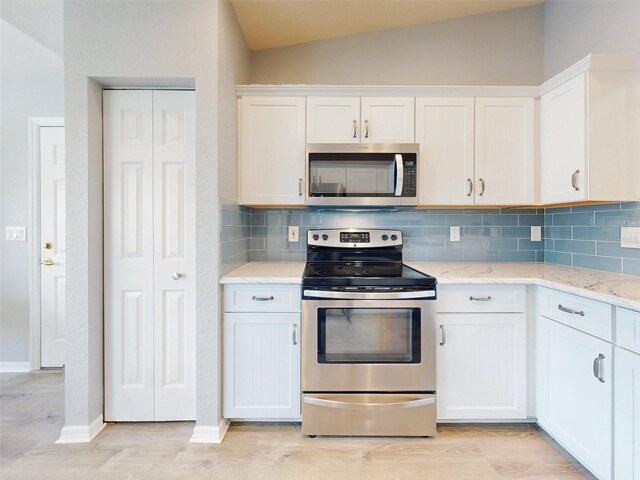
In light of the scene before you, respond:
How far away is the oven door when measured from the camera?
6.34ft

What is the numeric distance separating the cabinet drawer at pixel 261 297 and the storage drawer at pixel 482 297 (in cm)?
84

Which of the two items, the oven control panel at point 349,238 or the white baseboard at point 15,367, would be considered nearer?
the oven control panel at point 349,238

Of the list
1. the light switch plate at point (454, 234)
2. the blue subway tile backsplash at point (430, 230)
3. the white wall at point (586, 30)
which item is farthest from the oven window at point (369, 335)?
the white wall at point (586, 30)

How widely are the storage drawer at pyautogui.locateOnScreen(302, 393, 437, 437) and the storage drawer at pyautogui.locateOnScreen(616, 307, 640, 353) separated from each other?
3.03 ft

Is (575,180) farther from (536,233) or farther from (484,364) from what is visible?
(484,364)

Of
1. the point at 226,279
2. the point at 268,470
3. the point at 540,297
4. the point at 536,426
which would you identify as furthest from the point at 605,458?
the point at 226,279

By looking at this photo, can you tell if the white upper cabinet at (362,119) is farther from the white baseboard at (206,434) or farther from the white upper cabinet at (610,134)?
the white baseboard at (206,434)

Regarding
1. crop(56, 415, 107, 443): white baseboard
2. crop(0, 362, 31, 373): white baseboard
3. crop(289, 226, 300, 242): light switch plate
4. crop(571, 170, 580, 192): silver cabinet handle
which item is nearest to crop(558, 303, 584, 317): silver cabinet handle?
crop(571, 170, 580, 192): silver cabinet handle

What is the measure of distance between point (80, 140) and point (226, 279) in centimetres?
110

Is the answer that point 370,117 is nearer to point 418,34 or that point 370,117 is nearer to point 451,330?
point 418,34

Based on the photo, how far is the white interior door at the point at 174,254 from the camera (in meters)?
2.04

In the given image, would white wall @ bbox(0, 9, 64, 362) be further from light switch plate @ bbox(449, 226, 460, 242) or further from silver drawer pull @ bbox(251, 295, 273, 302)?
A: light switch plate @ bbox(449, 226, 460, 242)

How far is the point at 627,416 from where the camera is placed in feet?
4.47

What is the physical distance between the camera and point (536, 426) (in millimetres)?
2070
